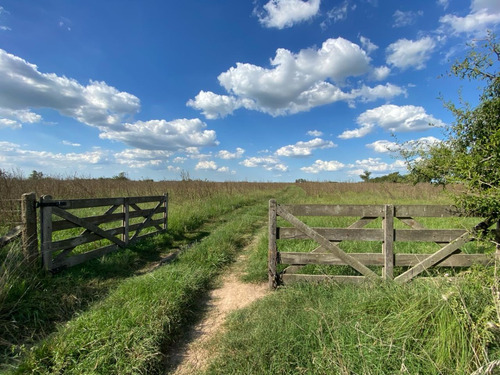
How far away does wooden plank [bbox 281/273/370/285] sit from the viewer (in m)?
4.00

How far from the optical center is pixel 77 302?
372 cm

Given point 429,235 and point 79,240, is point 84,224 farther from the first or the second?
point 429,235

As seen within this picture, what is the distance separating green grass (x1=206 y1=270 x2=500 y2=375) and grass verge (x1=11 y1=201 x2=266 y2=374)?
2.22ft

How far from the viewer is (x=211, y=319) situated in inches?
138

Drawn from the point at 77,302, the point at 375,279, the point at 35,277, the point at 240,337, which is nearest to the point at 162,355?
the point at 240,337

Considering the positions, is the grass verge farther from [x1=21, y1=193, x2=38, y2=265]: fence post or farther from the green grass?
[x1=21, y1=193, x2=38, y2=265]: fence post

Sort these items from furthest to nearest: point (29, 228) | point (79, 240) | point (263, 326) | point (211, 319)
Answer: point (79, 240) < point (29, 228) < point (211, 319) < point (263, 326)

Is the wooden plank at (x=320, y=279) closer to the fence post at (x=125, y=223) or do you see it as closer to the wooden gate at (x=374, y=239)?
the wooden gate at (x=374, y=239)

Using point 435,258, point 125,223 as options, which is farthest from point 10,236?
point 435,258

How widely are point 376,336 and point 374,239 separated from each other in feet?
6.04

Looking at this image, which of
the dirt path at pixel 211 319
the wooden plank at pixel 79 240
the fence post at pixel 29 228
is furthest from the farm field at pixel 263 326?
the wooden plank at pixel 79 240

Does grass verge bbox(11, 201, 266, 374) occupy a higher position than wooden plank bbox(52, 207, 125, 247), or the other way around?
wooden plank bbox(52, 207, 125, 247)

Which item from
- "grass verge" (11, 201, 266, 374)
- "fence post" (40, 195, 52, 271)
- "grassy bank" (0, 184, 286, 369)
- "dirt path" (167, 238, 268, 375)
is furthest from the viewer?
"fence post" (40, 195, 52, 271)

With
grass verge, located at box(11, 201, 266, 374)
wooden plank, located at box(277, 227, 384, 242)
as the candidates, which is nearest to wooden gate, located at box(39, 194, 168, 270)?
grass verge, located at box(11, 201, 266, 374)
